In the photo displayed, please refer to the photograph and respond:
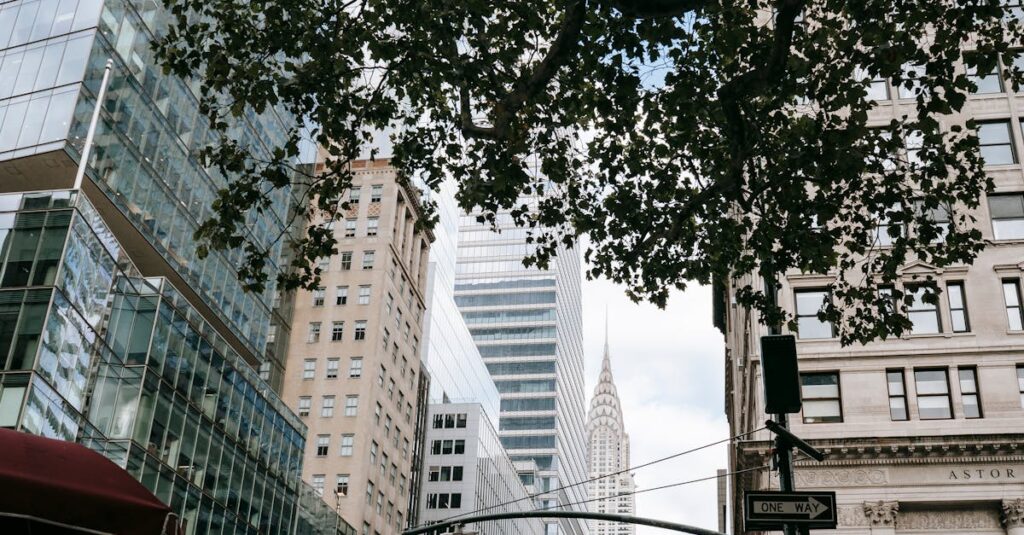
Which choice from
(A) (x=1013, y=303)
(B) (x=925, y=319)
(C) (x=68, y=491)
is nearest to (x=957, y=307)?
(B) (x=925, y=319)

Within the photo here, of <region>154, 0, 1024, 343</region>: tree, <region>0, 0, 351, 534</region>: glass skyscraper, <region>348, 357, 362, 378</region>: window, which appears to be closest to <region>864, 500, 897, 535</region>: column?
<region>154, 0, 1024, 343</region>: tree

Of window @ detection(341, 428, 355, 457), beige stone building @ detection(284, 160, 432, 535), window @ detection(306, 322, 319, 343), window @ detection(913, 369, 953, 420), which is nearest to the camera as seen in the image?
window @ detection(913, 369, 953, 420)

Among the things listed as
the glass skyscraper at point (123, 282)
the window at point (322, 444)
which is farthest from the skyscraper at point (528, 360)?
the glass skyscraper at point (123, 282)

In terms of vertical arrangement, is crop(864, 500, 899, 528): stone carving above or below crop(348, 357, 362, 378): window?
below

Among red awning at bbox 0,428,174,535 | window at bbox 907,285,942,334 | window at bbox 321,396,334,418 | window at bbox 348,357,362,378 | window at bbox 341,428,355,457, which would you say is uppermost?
window at bbox 348,357,362,378

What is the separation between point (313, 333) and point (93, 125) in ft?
153

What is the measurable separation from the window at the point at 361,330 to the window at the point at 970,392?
176 feet

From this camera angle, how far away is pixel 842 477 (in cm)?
3741

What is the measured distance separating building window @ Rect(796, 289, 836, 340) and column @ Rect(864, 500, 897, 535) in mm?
6811

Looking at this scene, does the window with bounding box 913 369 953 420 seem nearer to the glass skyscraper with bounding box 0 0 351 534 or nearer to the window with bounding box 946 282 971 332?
the window with bounding box 946 282 971 332

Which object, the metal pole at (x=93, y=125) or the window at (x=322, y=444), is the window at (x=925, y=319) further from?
the window at (x=322, y=444)

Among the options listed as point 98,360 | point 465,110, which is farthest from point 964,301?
point 98,360

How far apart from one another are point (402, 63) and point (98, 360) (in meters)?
22.9

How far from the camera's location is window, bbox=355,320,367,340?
3268 inches
